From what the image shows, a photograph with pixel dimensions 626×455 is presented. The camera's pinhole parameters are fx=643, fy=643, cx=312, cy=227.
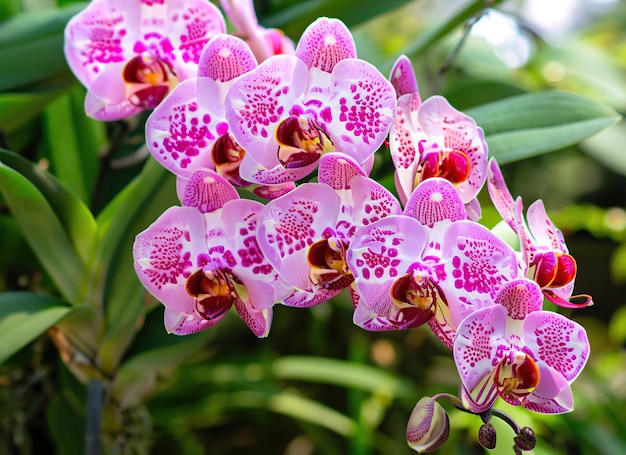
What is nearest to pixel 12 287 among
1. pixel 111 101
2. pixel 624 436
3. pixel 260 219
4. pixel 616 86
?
pixel 111 101

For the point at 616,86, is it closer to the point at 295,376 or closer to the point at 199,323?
the point at 295,376

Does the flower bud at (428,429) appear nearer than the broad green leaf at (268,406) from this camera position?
Yes

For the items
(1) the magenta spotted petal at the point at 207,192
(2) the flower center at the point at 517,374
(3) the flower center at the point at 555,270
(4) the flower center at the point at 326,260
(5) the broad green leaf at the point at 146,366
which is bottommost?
(5) the broad green leaf at the point at 146,366

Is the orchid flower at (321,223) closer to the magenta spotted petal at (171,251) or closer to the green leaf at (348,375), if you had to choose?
the magenta spotted petal at (171,251)

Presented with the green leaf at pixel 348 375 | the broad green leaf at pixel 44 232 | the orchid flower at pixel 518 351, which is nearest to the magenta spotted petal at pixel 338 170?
the orchid flower at pixel 518 351

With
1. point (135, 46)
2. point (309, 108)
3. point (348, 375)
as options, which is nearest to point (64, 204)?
point (135, 46)

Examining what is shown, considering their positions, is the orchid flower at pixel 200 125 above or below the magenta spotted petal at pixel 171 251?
above

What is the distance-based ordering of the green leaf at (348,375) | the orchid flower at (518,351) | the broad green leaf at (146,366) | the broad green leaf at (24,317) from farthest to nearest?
the green leaf at (348,375), the broad green leaf at (146,366), the broad green leaf at (24,317), the orchid flower at (518,351)
